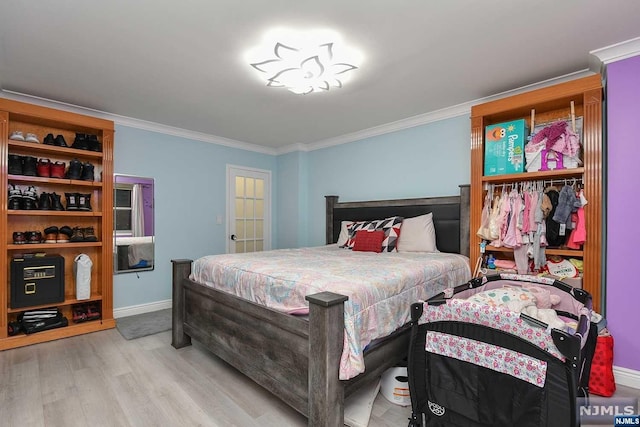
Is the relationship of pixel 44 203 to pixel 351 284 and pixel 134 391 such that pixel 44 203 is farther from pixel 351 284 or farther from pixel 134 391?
pixel 351 284

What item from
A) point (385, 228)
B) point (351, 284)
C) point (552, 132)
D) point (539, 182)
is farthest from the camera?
point (385, 228)

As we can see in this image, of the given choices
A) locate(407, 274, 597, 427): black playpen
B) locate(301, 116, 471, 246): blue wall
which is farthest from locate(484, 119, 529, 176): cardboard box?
locate(407, 274, 597, 427): black playpen

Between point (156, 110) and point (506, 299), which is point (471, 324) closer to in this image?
point (506, 299)

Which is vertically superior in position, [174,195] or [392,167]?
[392,167]

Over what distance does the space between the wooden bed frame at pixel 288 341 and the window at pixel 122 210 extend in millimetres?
1418

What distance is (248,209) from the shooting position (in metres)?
5.09

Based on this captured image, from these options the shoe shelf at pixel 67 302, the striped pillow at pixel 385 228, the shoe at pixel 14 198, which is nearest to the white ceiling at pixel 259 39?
the shoe at pixel 14 198

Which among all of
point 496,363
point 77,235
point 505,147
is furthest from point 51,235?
point 505,147

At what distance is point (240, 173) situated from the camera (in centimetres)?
496

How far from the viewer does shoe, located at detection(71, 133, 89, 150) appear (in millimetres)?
3357

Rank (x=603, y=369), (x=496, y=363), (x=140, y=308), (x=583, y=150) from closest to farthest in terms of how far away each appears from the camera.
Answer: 1. (x=496, y=363)
2. (x=603, y=369)
3. (x=583, y=150)
4. (x=140, y=308)

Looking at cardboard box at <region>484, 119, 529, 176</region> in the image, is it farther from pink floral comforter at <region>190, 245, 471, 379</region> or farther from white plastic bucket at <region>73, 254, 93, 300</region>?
white plastic bucket at <region>73, 254, 93, 300</region>

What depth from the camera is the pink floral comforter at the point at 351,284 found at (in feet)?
5.47

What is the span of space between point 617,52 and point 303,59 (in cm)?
229
